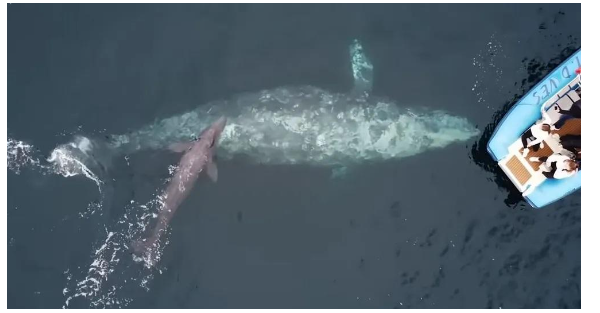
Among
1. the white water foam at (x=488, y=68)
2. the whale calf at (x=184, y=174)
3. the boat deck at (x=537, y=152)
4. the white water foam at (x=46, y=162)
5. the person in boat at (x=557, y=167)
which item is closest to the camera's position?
the person in boat at (x=557, y=167)

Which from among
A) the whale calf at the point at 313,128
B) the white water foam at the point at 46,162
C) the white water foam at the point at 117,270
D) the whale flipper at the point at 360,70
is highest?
the whale flipper at the point at 360,70

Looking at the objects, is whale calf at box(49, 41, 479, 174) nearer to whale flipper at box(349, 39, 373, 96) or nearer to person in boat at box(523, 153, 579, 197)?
whale flipper at box(349, 39, 373, 96)

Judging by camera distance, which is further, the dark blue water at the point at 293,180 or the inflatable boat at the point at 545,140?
the inflatable boat at the point at 545,140

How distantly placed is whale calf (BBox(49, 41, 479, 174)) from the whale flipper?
0.06 meters

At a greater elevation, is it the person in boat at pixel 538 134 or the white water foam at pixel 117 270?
the person in boat at pixel 538 134

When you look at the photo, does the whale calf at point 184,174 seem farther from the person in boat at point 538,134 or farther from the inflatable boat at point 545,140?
the person in boat at point 538,134

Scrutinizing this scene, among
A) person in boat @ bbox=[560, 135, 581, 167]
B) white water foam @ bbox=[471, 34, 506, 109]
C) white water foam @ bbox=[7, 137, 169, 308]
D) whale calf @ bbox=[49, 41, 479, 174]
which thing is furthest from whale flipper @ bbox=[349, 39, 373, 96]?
white water foam @ bbox=[7, 137, 169, 308]

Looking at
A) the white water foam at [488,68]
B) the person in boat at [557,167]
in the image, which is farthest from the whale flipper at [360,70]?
the person in boat at [557,167]

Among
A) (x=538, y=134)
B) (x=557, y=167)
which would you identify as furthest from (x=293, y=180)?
(x=557, y=167)

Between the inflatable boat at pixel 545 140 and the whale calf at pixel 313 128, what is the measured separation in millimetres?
2275

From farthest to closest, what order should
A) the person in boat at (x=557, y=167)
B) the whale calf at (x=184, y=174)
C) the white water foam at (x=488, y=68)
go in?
the white water foam at (x=488, y=68)
the whale calf at (x=184, y=174)
the person in boat at (x=557, y=167)

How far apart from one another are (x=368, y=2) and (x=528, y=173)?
49.5 feet

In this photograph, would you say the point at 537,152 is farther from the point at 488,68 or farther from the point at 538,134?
the point at 488,68

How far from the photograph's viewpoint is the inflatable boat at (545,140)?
1833 inches
